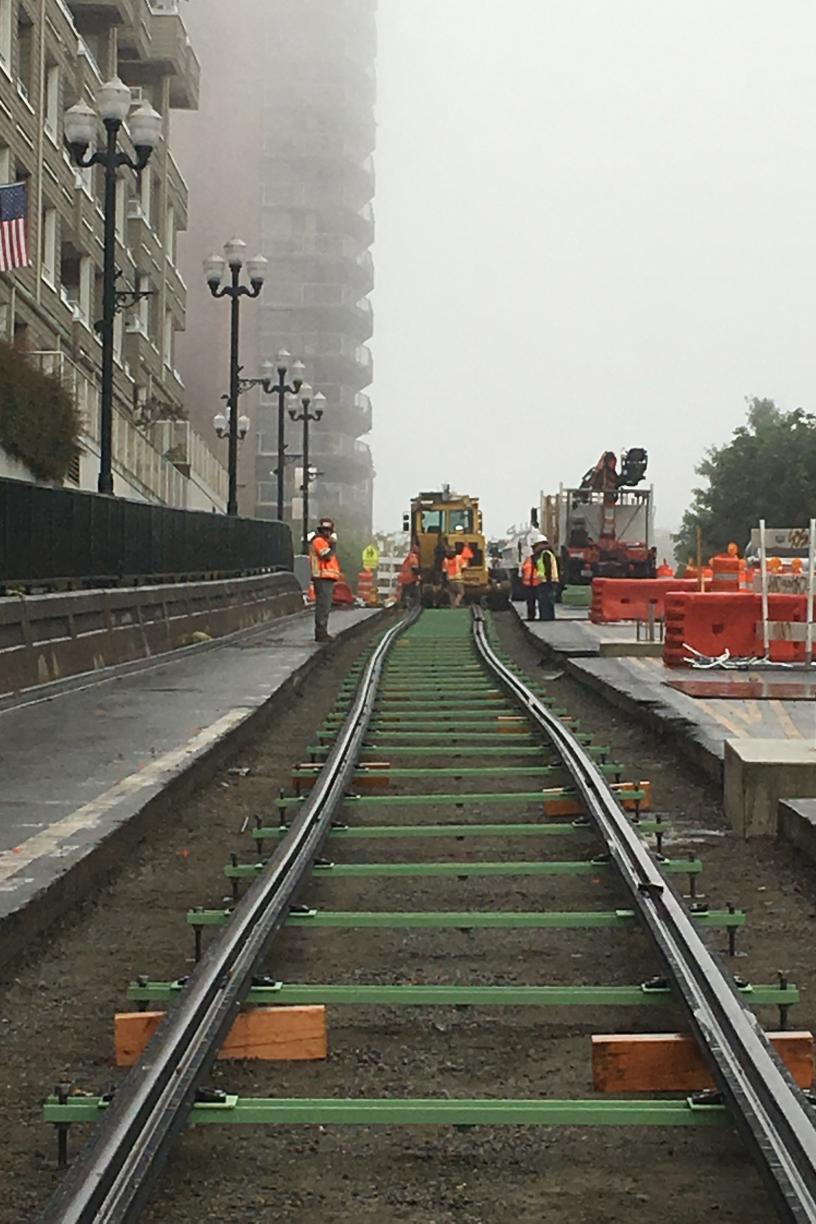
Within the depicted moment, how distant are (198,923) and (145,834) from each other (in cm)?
365

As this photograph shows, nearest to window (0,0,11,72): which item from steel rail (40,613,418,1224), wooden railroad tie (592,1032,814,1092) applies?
steel rail (40,613,418,1224)

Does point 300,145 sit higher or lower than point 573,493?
higher

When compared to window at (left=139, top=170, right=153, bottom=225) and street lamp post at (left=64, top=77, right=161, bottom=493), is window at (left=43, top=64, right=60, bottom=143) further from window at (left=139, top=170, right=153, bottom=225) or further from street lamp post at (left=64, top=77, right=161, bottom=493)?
street lamp post at (left=64, top=77, right=161, bottom=493)

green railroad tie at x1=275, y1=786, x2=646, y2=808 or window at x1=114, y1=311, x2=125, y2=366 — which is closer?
green railroad tie at x1=275, y1=786, x2=646, y2=808

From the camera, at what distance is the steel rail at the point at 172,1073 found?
4.46 metres

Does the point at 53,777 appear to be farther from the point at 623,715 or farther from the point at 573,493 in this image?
the point at 573,493

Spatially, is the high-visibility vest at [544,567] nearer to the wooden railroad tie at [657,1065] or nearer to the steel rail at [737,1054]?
the steel rail at [737,1054]

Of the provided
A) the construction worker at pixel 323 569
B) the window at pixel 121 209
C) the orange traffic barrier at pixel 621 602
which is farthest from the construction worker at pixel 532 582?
the window at pixel 121 209

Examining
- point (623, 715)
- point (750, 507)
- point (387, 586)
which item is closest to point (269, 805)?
point (623, 715)

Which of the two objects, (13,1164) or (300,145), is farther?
(300,145)

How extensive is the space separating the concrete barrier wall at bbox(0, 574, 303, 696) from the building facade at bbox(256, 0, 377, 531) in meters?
150

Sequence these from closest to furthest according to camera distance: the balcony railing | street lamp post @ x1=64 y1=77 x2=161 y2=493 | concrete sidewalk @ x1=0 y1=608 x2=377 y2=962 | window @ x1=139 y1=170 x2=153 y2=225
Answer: concrete sidewalk @ x1=0 y1=608 x2=377 y2=962 < street lamp post @ x1=64 y1=77 x2=161 y2=493 < the balcony railing < window @ x1=139 y1=170 x2=153 y2=225

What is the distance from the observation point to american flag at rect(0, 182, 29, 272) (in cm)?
3119

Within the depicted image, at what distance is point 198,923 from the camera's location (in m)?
7.37
